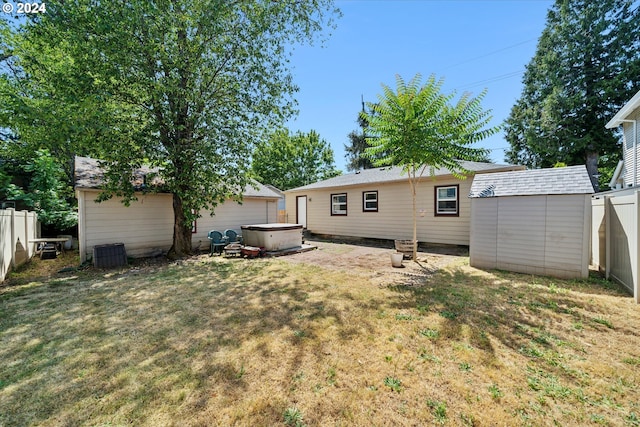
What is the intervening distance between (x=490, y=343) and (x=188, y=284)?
5.72m

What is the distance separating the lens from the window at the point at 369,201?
39.2ft

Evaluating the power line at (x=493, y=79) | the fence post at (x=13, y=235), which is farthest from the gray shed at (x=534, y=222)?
the power line at (x=493, y=79)

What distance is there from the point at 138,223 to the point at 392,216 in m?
9.71

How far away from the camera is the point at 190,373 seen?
2617 millimetres

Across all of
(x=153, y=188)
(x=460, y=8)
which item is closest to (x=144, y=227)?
(x=153, y=188)

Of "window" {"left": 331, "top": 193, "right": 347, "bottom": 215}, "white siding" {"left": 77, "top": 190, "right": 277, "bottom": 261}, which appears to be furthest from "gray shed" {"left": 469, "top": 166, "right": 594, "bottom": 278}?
"white siding" {"left": 77, "top": 190, "right": 277, "bottom": 261}

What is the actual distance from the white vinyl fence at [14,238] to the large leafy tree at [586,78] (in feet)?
80.4

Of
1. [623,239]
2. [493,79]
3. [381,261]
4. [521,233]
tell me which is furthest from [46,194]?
[493,79]

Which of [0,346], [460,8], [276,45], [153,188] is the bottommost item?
[0,346]

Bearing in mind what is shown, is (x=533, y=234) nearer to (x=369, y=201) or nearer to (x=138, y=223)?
(x=369, y=201)

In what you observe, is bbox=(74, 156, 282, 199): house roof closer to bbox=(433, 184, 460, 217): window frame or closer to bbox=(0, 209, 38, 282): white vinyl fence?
bbox=(0, 209, 38, 282): white vinyl fence

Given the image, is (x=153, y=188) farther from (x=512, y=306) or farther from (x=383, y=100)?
(x=512, y=306)

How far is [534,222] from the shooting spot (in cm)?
593

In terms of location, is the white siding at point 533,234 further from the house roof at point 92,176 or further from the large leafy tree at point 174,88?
the large leafy tree at point 174,88
